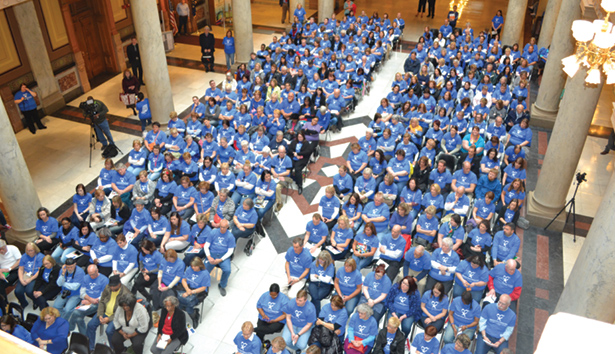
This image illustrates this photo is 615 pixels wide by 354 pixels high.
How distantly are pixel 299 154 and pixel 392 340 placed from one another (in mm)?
5476

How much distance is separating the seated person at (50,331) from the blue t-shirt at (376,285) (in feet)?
15.3

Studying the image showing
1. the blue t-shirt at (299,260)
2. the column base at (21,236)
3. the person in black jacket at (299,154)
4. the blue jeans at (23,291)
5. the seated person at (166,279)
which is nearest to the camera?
the seated person at (166,279)

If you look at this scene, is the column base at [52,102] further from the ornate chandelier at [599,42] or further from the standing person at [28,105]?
the ornate chandelier at [599,42]

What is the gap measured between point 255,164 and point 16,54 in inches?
326

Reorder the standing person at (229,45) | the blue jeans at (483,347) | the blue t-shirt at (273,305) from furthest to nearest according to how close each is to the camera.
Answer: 1. the standing person at (229,45)
2. the blue t-shirt at (273,305)
3. the blue jeans at (483,347)

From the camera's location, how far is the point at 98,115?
41.2 feet

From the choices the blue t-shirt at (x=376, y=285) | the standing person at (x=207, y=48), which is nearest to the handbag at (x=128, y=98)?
the standing person at (x=207, y=48)

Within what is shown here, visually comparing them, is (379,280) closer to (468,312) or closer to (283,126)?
(468,312)

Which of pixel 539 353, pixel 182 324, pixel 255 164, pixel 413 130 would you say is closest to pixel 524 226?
pixel 413 130

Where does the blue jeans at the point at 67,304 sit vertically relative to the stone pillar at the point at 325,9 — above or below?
below

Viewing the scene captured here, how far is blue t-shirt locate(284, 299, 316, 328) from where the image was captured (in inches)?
288

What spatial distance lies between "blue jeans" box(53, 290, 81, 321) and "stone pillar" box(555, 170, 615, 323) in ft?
25.0

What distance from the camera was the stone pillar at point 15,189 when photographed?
9.09m

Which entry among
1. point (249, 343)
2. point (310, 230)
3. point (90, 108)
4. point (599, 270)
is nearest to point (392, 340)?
point (249, 343)
